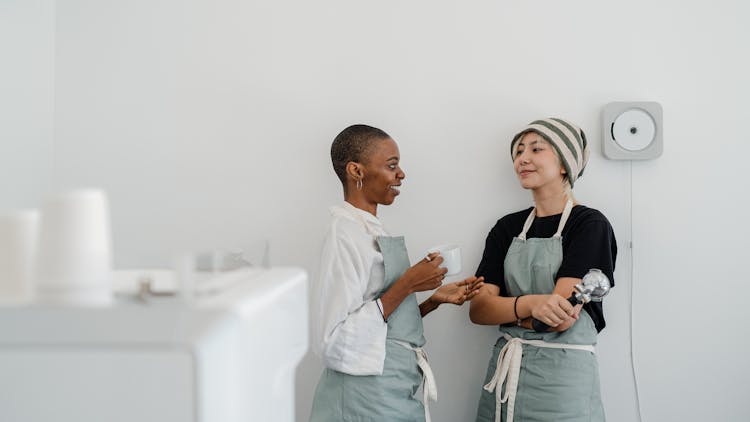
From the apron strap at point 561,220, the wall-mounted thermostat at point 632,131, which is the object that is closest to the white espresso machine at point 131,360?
the apron strap at point 561,220

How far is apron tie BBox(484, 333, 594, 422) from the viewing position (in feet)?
6.32

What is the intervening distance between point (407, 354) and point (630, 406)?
805 mm

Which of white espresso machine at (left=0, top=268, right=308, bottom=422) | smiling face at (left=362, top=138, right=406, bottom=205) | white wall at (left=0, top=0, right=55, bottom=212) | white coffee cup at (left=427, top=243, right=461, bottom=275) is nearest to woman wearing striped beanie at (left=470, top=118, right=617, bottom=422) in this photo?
white coffee cup at (left=427, top=243, right=461, bottom=275)

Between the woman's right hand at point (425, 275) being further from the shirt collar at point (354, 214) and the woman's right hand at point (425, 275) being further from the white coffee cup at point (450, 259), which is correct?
the shirt collar at point (354, 214)

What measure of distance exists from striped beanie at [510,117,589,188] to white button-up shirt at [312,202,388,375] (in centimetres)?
62

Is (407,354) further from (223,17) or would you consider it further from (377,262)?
(223,17)

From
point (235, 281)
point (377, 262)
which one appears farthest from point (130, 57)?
point (235, 281)

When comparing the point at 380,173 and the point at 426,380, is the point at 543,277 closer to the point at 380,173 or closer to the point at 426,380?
the point at 426,380

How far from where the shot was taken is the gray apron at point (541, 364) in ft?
6.14

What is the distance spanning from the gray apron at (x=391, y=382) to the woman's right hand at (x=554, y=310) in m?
0.36

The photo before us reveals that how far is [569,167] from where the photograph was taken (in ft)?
6.57

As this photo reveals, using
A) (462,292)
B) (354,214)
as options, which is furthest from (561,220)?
(354,214)

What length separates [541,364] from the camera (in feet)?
6.27

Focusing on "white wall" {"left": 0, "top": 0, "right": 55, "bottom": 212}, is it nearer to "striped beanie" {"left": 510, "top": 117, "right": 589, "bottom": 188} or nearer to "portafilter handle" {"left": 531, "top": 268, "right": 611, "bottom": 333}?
"striped beanie" {"left": 510, "top": 117, "right": 589, "bottom": 188}
